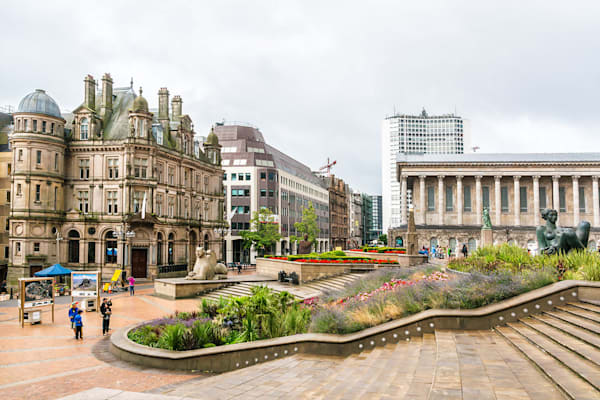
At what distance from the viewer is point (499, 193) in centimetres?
6931

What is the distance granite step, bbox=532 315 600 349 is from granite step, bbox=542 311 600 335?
0.08 metres

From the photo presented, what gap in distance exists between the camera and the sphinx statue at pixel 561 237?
16969 mm

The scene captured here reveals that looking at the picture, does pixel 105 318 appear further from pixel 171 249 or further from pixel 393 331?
pixel 171 249

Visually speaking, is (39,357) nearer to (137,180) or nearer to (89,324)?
(89,324)

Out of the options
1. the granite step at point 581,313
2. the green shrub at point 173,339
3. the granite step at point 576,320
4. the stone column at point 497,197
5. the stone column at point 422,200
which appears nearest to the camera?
the granite step at point 576,320

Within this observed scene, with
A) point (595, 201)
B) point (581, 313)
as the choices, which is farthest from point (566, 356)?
point (595, 201)

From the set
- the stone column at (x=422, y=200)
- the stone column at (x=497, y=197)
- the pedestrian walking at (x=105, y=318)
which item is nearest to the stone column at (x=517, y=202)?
the stone column at (x=497, y=197)

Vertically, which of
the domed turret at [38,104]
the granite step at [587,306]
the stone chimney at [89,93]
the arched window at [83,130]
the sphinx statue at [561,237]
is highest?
the stone chimney at [89,93]

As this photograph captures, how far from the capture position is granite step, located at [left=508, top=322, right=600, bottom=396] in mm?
6997

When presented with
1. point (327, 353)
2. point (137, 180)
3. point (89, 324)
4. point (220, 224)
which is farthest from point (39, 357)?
point (220, 224)

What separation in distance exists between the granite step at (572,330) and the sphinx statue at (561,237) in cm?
690

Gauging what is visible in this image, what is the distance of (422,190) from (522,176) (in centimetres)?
1603

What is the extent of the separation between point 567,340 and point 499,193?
6552 cm

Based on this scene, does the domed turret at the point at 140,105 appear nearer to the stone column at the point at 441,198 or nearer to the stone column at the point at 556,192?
the stone column at the point at 441,198
